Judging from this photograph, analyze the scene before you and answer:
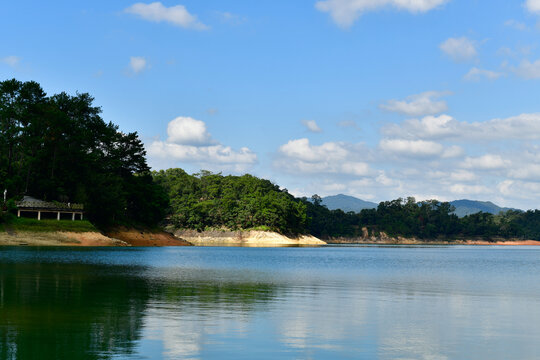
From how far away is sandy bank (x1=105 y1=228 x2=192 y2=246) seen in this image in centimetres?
12775

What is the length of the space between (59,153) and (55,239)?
22781mm

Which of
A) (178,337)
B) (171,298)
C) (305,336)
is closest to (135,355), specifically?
(178,337)

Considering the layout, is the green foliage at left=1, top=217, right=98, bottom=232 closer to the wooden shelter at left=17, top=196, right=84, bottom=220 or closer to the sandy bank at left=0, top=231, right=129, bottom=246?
the sandy bank at left=0, top=231, right=129, bottom=246

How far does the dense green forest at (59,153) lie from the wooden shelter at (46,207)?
149 inches

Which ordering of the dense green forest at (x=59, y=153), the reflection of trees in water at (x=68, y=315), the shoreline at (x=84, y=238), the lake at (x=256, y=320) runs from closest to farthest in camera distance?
the reflection of trees in water at (x=68, y=315) → the lake at (x=256, y=320) → the shoreline at (x=84, y=238) → the dense green forest at (x=59, y=153)

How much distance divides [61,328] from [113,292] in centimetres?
1250

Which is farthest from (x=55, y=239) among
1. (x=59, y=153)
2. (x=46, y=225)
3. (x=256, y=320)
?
(x=256, y=320)

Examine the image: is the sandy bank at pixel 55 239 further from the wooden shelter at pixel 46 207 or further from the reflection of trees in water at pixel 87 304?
the reflection of trees in water at pixel 87 304

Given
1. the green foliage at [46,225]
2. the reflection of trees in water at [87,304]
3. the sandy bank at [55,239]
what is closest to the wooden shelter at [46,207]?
the green foliage at [46,225]

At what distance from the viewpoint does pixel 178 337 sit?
63.1ft

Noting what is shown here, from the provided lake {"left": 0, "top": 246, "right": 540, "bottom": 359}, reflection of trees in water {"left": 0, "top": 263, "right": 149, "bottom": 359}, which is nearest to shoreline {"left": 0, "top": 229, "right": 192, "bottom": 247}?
reflection of trees in water {"left": 0, "top": 263, "right": 149, "bottom": 359}

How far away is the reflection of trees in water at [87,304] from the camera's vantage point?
17.5 m

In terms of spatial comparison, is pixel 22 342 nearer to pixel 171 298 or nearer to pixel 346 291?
pixel 171 298

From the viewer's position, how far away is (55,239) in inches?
4063
